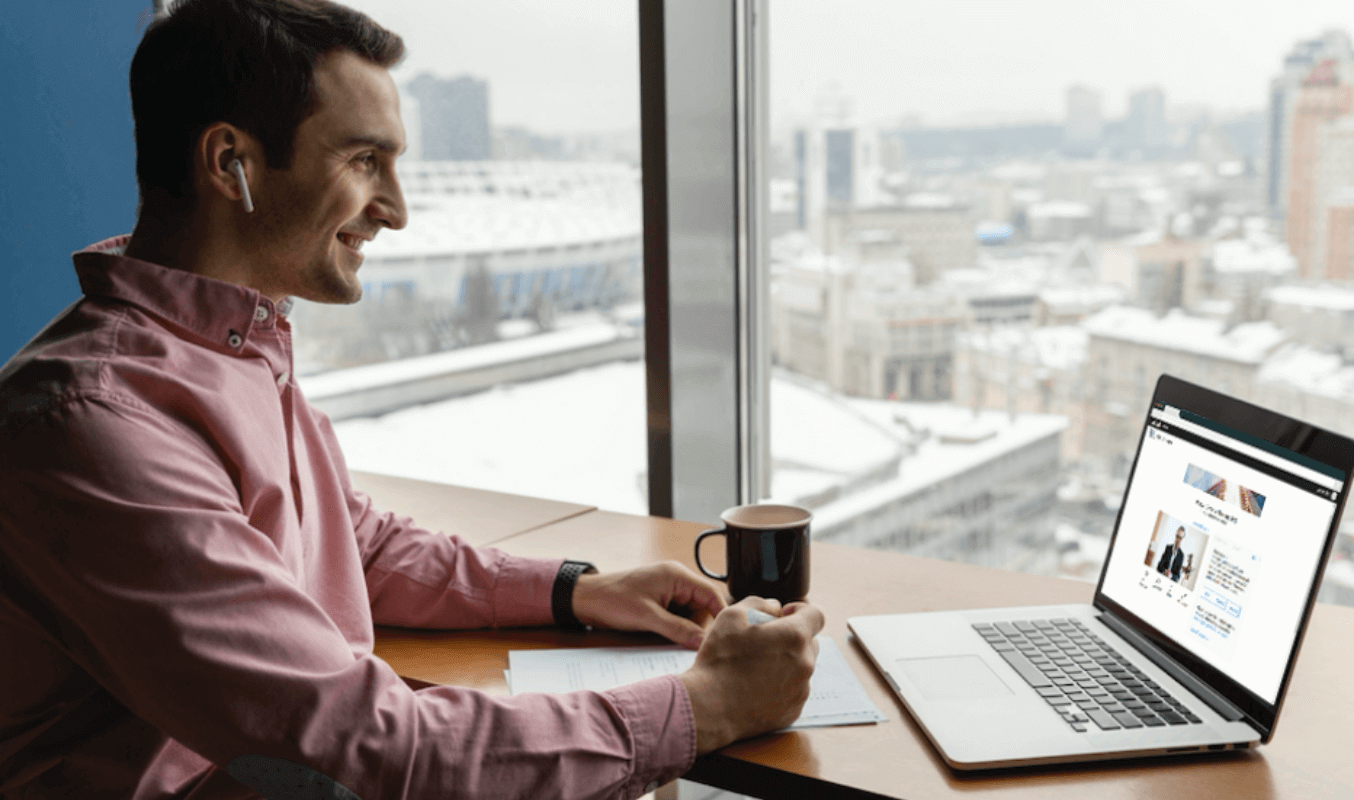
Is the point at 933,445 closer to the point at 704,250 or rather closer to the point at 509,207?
the point at 704,250

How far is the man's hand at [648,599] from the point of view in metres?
1.19

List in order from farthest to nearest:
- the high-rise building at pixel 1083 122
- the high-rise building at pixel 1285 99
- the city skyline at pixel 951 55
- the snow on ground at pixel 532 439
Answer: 1. the snow on ground at pixel 532 439
2. the high-rise building at pixel 1083 122
3. the city skyline at pixel 951 55
4. the high-rise building at pixel 1285 99

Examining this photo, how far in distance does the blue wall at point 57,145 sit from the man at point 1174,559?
2084 mm

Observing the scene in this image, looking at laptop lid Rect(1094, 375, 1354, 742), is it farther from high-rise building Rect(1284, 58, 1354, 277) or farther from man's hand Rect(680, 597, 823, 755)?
high-rise building Rect(1284, 58, 1354, 277)

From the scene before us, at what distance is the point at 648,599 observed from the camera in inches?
→ 47.3

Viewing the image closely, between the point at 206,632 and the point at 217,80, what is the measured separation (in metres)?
0.53

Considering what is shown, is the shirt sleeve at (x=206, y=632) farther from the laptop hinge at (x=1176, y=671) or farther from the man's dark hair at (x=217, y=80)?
the laptop hinge at (x=1176, y=671)

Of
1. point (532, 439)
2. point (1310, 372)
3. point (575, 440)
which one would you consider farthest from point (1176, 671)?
point (532, 439)

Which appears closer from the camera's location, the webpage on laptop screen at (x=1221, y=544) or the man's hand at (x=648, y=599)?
the webpage on laptop screen at (x=1221, y=544)

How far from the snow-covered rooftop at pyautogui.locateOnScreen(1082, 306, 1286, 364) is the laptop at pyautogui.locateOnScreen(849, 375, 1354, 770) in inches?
28.9

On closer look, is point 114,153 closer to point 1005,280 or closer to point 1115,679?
point 1005,280

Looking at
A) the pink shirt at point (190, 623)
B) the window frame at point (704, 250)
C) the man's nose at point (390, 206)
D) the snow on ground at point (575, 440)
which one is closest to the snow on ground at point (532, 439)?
the snow on ground at point (575, 440)

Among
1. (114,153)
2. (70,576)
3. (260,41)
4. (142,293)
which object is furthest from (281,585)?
(114,153)

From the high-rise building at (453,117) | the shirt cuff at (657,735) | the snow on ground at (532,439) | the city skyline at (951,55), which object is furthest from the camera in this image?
the high-rise building at (453,117)
